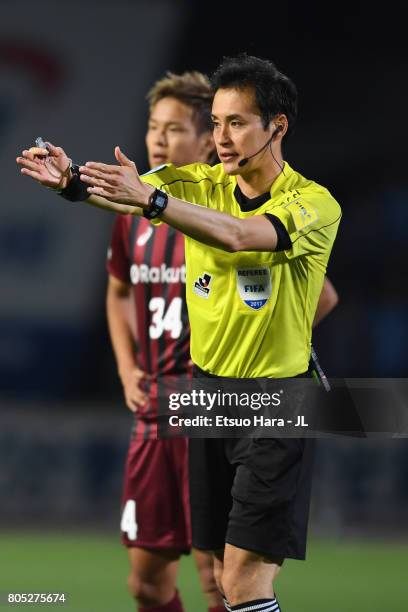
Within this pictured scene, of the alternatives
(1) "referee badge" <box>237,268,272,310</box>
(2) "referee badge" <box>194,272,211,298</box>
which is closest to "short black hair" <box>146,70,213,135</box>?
(2) "referee badge" <box>194,272,211,298</box>

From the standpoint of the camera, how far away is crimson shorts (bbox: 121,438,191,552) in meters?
4.70

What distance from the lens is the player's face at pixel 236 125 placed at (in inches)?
147

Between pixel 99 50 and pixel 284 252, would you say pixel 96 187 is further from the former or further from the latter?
pixel 99 50

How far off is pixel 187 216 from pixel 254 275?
0.38 m

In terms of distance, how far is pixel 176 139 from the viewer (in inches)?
192

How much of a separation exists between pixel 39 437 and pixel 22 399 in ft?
3.35

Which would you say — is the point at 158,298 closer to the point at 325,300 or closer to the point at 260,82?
the point at 325,300

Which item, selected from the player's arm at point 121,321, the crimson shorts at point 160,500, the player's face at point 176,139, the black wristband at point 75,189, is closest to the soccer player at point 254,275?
the black wristband at point 75,189

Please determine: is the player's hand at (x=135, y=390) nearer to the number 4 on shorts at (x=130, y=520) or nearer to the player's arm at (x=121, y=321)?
the player's arm at (x=121, y=321)

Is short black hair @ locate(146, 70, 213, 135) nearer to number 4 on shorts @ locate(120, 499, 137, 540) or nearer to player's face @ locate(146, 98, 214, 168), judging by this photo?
player's face @ locate(146, 98, 214, 168)

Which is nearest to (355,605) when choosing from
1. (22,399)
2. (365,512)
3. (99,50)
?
(365,512)

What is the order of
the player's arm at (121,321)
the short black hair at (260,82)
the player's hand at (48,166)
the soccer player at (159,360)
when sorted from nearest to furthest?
the player's hand at (48,166) → the short black hair at (260,82) → the soccer player at (159,360) → the player's arm at (121,321)

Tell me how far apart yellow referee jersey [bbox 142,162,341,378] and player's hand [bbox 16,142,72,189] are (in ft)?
0.99

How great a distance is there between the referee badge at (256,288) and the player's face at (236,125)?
13.0 inches
